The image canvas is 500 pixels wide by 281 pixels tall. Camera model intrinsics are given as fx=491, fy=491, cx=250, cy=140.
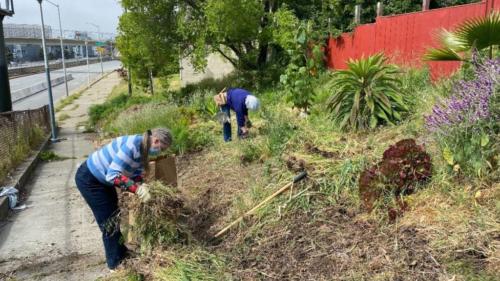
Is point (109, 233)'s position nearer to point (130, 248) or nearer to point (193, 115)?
point (130, 248)

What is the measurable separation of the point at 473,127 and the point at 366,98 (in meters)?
2.43

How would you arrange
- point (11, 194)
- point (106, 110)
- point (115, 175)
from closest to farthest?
point (115, 175), point (11, 194), point (106, 110)

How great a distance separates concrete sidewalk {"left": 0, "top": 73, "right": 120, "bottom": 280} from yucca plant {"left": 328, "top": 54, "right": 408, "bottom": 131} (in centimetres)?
355

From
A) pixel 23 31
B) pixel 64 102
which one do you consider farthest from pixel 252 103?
pixel 23 31

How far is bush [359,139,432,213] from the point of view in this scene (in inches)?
171

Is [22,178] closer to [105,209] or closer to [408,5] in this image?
[105,209]

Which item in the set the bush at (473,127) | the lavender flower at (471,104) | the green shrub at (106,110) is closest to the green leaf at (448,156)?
the bush at (473,127)

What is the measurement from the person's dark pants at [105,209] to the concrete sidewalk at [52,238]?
8.7 inches

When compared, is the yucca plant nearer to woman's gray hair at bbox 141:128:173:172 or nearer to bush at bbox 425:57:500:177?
bush at bbox 425:57:500:177

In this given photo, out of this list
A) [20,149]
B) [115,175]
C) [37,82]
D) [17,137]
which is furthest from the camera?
[37,82]

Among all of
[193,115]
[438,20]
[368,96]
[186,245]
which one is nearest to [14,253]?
[186,245]

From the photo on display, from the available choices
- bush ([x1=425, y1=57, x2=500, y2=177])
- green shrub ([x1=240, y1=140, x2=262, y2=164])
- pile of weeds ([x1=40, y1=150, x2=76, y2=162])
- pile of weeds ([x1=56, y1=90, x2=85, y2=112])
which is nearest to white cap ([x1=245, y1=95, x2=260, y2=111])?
green shrub ([x1=240, y1=140, x2=262, y2=164])

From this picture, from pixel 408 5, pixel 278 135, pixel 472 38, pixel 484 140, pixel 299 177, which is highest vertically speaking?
pixel 408 5

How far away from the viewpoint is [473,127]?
13.9ft
